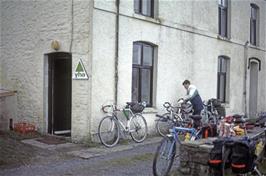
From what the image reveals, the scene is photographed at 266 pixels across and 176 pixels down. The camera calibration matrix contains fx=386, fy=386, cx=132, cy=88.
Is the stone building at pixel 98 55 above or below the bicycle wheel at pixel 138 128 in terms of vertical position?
above

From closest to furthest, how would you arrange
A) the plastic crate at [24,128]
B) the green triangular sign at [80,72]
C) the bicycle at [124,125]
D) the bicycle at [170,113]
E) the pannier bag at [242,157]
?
1. the pannier bag at [242,157]
2. the green triangular sign at [80,72]
3. the bicycle at [124,125]
4. the plastic crate at [24,128]
5. the bicycle at [170,113]

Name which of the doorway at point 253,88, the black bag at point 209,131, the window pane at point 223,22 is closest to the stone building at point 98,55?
the window pane at point 223,22

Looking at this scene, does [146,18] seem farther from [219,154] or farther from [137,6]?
[219,154]

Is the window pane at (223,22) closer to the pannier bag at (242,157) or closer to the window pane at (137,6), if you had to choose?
the window pane at (137,6)

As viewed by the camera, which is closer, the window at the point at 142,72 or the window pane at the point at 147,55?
the window at the point at 142,72

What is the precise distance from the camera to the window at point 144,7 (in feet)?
42.4

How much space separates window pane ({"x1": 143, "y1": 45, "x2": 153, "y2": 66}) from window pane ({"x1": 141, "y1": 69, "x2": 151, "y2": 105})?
0.27 m

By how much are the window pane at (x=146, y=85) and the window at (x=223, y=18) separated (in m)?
6.10

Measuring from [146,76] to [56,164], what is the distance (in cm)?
542

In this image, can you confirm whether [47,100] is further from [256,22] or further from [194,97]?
[256,22]

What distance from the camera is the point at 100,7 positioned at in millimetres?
10914

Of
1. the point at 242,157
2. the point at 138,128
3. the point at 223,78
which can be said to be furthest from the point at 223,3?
the point at 242,157

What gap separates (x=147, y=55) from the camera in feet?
43.0

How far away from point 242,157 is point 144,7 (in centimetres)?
872
